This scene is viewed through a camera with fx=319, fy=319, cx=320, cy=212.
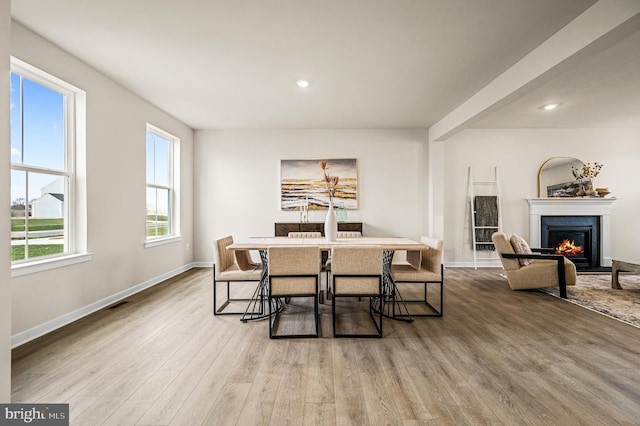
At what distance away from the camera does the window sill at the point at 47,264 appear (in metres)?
2.62

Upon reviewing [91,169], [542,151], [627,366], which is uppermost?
[542,151]

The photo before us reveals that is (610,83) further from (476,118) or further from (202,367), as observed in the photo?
(202,367)

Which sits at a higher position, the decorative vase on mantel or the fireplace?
the decorative vase on mantel

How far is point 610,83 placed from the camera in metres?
3.91

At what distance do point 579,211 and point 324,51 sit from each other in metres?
5.84

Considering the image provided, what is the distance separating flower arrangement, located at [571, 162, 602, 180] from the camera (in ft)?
19.9

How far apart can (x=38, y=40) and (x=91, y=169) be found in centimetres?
124

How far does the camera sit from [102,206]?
3662 millimetres

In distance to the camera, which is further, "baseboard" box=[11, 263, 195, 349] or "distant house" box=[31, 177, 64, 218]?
"distant house" box=[31, 177, 64, 218]

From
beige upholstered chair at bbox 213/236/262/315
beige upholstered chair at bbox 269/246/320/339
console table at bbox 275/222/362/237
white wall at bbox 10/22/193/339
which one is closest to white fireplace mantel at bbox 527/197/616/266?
console table at bbox 275/222/362/237

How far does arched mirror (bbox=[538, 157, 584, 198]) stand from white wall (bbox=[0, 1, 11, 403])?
738 centimetres

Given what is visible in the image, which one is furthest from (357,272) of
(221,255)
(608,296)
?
(608,296)

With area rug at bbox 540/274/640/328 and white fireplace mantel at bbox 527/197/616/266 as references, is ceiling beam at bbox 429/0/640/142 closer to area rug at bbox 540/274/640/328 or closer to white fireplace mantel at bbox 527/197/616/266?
area rug at bbox 540/274/640/328

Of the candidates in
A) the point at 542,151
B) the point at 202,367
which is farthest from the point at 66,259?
the point at 542,151
